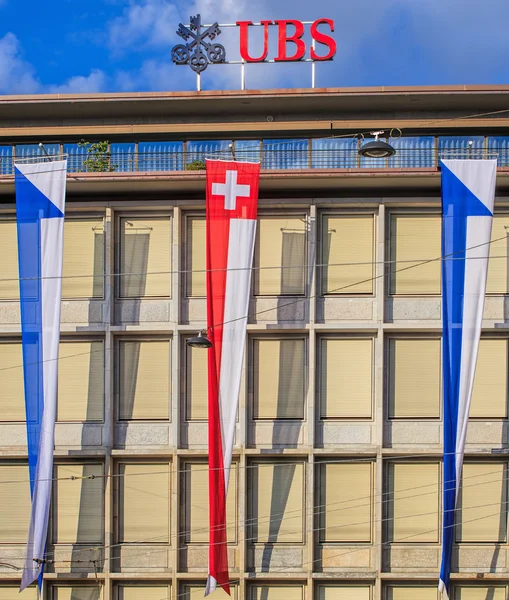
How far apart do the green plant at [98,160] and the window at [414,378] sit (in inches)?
389

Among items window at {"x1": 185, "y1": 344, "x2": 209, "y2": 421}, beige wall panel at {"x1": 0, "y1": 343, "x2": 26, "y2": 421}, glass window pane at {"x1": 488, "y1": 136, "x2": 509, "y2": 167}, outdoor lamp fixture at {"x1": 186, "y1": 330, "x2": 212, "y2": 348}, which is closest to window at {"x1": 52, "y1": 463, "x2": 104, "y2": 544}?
beige wall panel at {"x1": 0, "y1": 343, "x2": 26, "y2": 421}

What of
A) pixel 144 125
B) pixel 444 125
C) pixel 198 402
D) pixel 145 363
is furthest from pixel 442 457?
pixel 144 125

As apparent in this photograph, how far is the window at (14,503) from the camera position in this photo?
88.9 feet

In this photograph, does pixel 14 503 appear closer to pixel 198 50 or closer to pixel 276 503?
pixel 276 503

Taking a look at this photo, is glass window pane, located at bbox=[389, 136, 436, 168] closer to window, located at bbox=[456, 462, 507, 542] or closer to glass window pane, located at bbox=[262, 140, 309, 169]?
glass window pane, located at bbox=[262, 140, 309, 169]

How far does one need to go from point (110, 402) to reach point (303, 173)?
8.56 m

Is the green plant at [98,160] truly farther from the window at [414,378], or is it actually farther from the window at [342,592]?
the window at [342,592]

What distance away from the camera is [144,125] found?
32.2 m

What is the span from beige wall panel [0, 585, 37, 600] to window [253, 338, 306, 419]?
26.7ft

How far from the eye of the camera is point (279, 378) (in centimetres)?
2719

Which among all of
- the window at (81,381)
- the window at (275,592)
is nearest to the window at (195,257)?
the window at (81,381)

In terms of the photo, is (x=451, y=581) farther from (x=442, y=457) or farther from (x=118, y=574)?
(x=118, y=574)

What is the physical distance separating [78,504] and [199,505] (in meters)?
3.47

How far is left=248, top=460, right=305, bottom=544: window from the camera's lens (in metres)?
26.7
